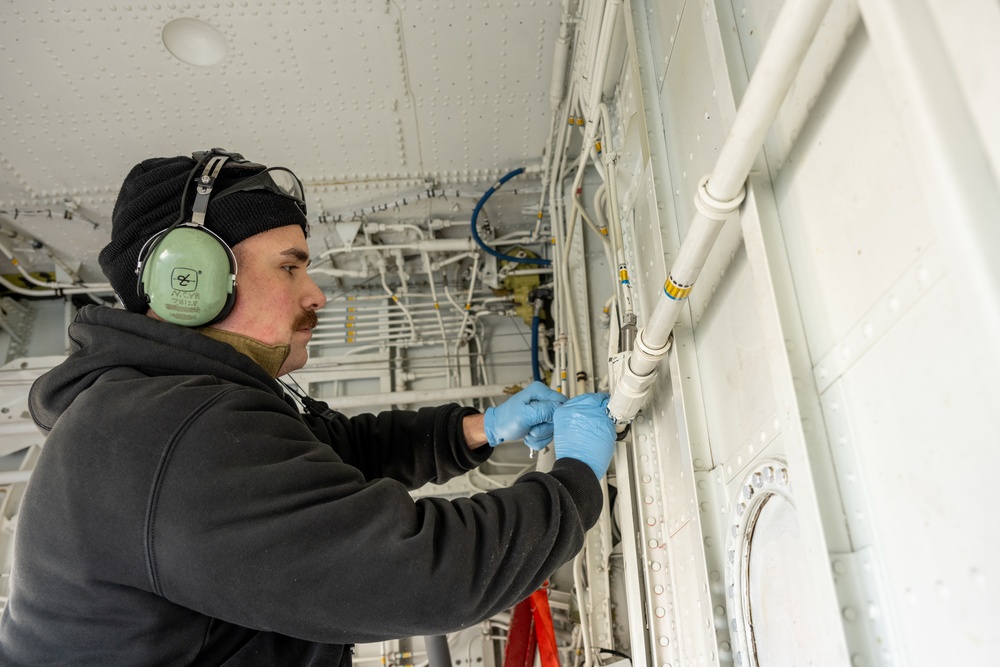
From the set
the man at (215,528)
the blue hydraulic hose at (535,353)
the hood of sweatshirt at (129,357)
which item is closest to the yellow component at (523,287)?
the blue hydraulic hose at (535,353)

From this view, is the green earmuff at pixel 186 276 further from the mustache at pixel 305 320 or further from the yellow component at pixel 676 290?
the yellow component at pixel 676 290

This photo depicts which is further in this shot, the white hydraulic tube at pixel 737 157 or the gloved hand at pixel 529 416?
the gloved hand at pixel 529 416

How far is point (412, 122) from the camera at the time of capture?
2.88 m

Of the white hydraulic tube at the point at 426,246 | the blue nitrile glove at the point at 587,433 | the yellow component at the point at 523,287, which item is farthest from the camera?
the yellow component at the point at 523,287

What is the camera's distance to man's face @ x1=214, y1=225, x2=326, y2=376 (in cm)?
172

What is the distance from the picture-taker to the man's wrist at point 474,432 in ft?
7.21

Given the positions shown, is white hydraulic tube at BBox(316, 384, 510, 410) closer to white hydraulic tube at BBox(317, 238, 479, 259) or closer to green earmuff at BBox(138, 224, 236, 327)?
white hydraulic tube at BBox(317, 238, 479, 259)

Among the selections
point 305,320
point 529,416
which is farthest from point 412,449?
point 305,320

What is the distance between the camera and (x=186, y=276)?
154 centimetres

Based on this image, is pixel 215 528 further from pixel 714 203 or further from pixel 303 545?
pixel 714 203

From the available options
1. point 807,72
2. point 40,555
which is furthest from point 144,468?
point 807,72

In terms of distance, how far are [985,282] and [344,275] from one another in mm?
3526

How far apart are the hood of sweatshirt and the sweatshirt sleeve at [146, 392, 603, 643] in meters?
0.21

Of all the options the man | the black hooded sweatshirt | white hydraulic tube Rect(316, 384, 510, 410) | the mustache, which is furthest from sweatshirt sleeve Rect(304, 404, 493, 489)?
white hydraulic tube Rect(316, 384, 510, 410)
